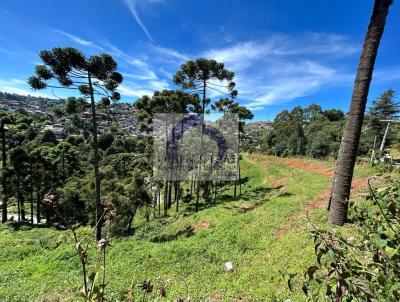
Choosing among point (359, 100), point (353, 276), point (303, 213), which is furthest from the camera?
point (303, 213)

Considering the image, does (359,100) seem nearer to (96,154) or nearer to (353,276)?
(353,276)

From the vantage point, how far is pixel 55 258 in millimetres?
8695

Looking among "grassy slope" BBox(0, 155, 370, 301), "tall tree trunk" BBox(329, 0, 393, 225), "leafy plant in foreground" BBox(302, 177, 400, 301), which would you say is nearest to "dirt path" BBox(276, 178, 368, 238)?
"grassy slope" BBox(0, 155, 370, 301)

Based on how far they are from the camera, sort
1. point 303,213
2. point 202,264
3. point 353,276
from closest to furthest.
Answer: point 353,276
point 202,264
point 303,213

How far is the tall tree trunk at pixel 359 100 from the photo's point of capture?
559 cm

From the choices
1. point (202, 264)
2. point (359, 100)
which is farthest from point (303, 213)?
point (359, 100)

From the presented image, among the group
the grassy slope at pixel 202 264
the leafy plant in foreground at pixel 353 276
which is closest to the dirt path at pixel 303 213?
the grassy slope at pixel 202 264

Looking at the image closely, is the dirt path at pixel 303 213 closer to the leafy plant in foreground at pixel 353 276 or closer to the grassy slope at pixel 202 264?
the grassy slope at pixel 202 264

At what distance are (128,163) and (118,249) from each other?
34328 millimetres

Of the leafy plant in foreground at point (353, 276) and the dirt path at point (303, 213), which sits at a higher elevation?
A: the leafy plant in foreground at point (353, 276)

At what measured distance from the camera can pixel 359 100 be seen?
230 inches

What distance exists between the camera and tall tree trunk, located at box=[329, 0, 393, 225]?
18.3ft

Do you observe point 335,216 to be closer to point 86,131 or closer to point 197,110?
point 197,110

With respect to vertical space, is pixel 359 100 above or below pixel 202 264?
above
